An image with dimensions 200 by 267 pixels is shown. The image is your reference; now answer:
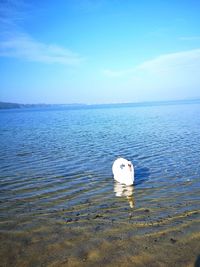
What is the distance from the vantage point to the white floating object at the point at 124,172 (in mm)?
12164

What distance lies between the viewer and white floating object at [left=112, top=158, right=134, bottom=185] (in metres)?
12.2

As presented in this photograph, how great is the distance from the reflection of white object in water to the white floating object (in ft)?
0.81

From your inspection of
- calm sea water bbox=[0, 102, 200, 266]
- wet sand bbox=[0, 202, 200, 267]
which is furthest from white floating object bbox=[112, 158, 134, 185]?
wet sand bbox=[0, 202, 200, 267]

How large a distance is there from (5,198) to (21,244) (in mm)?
4036

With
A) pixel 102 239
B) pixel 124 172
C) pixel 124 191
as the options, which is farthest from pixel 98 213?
pixel 124 172

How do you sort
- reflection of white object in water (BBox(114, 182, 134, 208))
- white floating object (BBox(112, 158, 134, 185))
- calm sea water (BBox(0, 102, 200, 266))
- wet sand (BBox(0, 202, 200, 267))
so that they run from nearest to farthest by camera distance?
wet sand (BBox(0, 202, 200, 267)), calm sea water (BBox(0, 102, 200, 266)), reflection of white object in water (BBox(114, 182, 134, 208)), white floating object (BBox(112, 158, 134, 185))

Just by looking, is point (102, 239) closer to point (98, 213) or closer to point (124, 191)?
point (98, 213)

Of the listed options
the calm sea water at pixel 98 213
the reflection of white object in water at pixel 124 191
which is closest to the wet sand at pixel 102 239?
the calm sea water at pixel 98 213

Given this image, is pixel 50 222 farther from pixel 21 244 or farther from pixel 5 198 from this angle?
pixel 5 198

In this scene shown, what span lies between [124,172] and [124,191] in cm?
120

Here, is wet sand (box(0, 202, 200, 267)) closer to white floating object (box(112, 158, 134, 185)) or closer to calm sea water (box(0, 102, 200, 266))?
calm sea water (box(0, 102, 200, 266))

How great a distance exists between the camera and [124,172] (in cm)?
1230

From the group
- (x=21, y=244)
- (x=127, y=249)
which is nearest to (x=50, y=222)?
(x=21, y=244)

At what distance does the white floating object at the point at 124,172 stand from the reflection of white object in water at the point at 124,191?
25 cm
